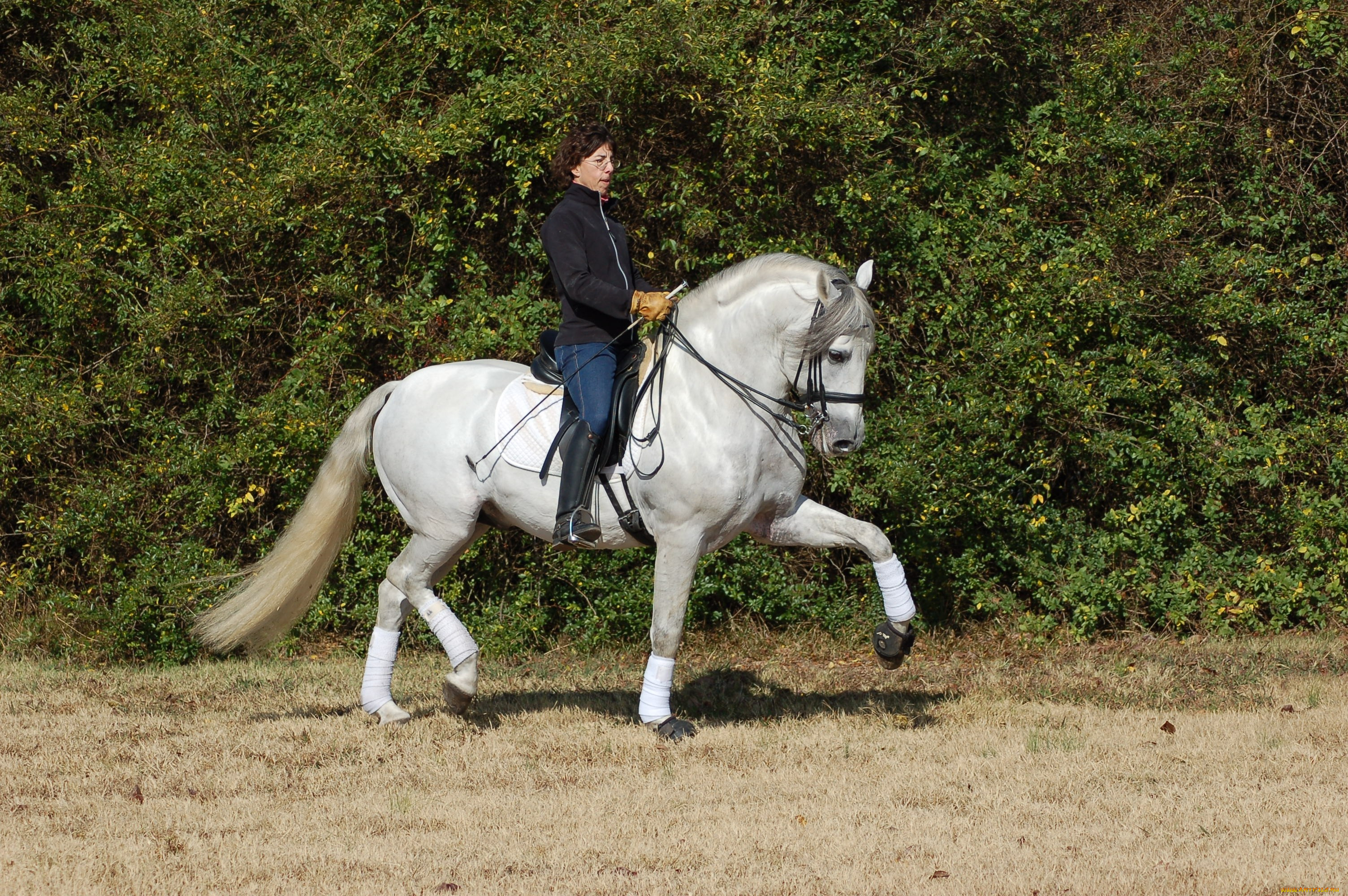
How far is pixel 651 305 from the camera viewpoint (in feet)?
20.7

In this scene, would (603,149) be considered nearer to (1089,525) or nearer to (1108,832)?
(1108,832)

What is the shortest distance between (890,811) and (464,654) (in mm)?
2571

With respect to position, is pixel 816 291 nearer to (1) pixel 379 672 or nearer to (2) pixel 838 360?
(2) pixel 838 360

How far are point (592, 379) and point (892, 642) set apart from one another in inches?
76.5

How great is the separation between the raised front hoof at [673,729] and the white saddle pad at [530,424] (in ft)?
4.45

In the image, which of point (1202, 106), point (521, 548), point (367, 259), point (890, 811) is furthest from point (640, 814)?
point (1202, 106)

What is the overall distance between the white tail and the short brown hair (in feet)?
5.63

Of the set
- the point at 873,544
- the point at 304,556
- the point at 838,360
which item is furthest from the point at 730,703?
the point at 304,556

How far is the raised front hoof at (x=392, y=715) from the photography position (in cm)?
713

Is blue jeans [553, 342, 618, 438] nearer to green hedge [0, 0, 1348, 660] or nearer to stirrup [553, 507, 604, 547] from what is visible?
stirrup [553, 507, 604, 547]

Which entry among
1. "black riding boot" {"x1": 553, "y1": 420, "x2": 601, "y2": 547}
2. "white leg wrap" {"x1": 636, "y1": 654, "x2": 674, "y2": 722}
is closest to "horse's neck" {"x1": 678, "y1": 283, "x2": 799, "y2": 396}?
"black riding boot" {"x1": 553, "y1": 420, "x2": 601, "y2": 547}

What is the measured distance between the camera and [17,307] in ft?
34.2

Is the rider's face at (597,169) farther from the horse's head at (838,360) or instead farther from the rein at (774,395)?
the horse's head at (838,360)

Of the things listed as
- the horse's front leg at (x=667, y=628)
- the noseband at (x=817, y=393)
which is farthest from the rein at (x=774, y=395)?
the horse's front leg at (x=667, y=628)
